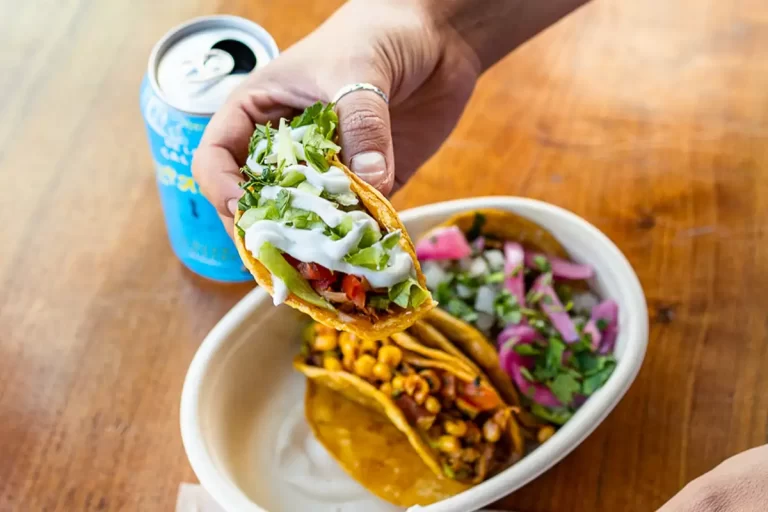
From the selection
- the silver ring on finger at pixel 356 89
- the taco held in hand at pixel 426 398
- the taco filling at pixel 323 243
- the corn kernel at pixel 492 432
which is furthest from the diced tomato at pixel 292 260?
the corn kernel at pixel 492 432

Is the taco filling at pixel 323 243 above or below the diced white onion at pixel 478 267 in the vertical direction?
above

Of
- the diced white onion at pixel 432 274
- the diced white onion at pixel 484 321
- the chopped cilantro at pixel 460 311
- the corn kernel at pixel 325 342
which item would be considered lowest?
the diced white onion at pixel 484 321

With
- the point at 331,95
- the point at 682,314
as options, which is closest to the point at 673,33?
the point at 682,314

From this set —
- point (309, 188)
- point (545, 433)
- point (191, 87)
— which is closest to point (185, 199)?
point (191, 87)

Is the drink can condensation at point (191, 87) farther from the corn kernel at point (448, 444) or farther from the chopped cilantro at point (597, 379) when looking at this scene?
the chopped cilantro at point (597, 379)

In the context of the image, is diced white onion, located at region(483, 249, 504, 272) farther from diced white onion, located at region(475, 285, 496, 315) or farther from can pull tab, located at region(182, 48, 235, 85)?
can pull tab, located at region(182, 48, 235, 85)

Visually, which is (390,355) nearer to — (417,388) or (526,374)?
(417,388)

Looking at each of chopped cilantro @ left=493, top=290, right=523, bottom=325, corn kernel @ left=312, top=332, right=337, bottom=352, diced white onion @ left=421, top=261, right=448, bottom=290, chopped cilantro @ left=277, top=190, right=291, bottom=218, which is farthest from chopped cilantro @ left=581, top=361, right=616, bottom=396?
chopped cilantro @ left=277, top=190, right=291, bottom=218

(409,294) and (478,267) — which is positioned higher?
(409,294)

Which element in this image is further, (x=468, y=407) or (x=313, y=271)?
(x=468, y=407)
